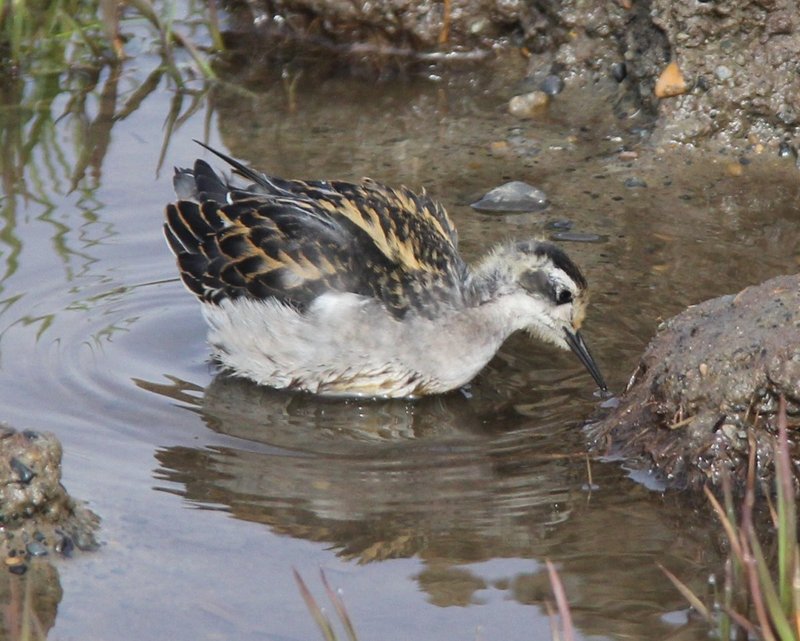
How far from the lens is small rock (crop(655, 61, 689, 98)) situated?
923cm

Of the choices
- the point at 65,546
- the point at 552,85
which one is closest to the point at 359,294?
the point at 65,546

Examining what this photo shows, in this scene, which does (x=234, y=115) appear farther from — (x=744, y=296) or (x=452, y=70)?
(x=744, y=296)

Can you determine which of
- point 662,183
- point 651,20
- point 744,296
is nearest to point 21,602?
point 744,296

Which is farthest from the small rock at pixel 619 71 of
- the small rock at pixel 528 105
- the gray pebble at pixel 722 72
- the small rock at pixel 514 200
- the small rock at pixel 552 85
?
the small rock at pixel 514 200

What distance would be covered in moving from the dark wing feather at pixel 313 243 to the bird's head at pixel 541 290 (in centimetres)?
23

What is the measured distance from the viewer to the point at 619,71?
9.91 meters

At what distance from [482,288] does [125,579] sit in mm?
2914

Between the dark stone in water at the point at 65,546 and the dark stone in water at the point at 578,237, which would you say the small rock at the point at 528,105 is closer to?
the dark stone in water at the point at 578,237

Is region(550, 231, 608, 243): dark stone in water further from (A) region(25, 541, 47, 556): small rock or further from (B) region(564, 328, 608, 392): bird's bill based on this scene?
A: (A) region(25, 541, 47, 556): small rock

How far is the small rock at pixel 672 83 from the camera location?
923 centimetres

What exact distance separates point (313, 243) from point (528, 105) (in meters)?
3.38

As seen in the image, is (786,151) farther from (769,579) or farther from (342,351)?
(769,579)

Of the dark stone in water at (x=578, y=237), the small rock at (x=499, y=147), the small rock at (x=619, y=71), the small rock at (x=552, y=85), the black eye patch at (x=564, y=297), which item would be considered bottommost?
the dark stone in water at (x=578, y=237)

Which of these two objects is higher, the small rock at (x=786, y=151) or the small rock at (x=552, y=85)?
the small rock at (x=552, y=85)
